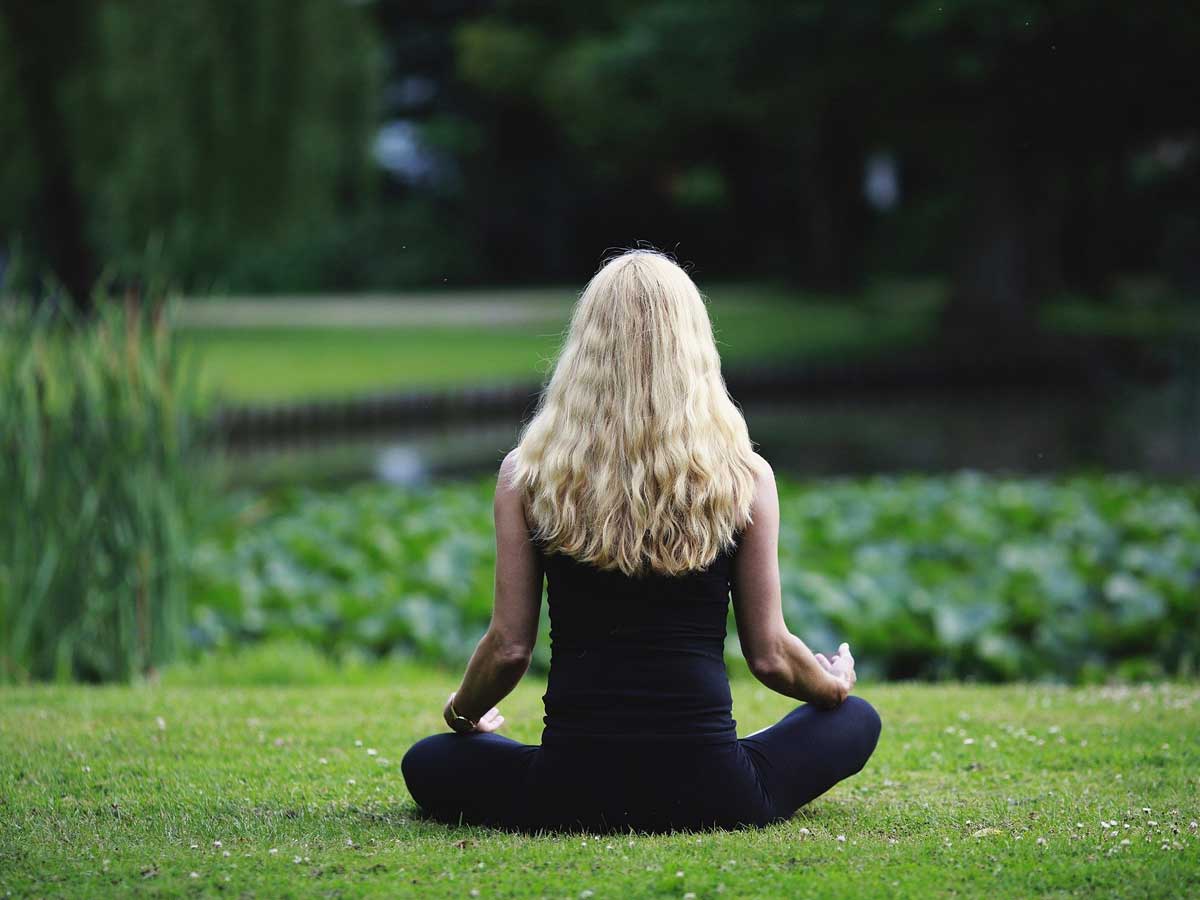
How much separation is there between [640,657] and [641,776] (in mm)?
244

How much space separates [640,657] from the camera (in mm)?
2869

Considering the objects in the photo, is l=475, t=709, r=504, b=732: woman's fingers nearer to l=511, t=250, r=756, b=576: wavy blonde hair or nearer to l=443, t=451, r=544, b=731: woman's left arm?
l=443, t=451, r=544, b=731: woman's left arm

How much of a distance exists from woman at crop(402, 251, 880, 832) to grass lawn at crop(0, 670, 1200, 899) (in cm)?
12

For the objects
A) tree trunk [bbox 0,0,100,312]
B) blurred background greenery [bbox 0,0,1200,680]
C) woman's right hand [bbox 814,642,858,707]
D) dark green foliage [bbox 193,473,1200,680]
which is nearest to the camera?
woman's right hand [bbox 814,642,858,707]

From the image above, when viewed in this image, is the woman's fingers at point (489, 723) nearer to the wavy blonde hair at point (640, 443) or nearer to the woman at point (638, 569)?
the woman at point (638, 569)

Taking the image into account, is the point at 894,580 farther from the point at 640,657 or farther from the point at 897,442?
the point at 897,442

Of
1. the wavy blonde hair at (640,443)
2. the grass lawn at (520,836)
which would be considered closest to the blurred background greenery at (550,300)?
the wavy blonde hair at (640,443)

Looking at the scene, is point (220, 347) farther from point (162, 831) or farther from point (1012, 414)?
point (162, 831)

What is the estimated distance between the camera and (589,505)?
9.31 ft

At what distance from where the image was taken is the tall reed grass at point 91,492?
498 cm

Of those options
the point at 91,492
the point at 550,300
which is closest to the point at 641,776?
the point at 91,492

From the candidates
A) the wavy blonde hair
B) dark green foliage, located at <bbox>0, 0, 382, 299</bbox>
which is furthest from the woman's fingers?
dark green foliage, located at <bbox>0, 0, 382, 299</bbox>

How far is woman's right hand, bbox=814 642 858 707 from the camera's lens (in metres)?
3.11

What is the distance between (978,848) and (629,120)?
2576 centimetres
